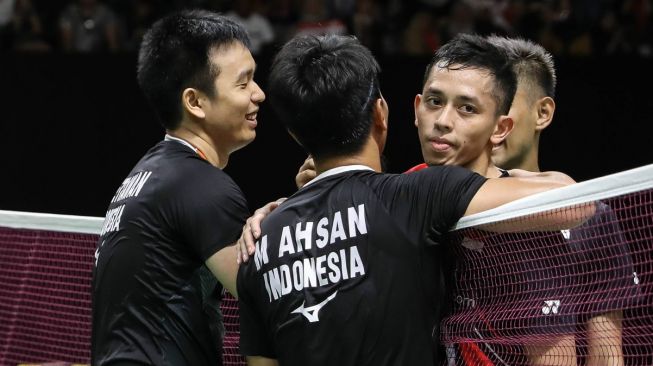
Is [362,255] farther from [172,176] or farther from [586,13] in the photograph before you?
[586,13]

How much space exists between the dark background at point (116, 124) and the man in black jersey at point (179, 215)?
18.4 ft

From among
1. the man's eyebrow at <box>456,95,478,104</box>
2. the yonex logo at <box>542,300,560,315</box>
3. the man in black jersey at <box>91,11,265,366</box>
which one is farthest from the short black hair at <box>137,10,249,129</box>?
the yonex logo at <box>542,300,560,315</box>

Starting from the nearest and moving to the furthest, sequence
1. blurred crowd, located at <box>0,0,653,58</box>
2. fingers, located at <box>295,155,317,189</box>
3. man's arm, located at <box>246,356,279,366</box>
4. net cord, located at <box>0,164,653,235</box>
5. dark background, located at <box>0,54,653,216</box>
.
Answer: net cord, located at <box>0,164,653,235</box>, man's arm, located at <box>246,356,279,366</box>, fingers, located at <box>295,155,317,189</box>, dark background, located at <box>0,54,653,216</box>, blurred crowd, located at <box>0,0,653,58</box>

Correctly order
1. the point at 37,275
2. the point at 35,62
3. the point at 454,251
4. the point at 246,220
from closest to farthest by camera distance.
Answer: the point at 454,251, the point at 246,220, the point at 37,275, the point at 35,62

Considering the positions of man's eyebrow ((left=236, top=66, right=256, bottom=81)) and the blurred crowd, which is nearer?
man's eyebrow ((left=236, top=66, right=256, bottom=81))

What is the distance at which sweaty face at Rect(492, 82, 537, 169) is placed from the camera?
3.49 metres

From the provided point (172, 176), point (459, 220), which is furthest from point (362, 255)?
point (172, 176)

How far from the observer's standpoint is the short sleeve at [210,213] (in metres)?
2.95

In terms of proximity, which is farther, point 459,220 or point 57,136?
point 57,136

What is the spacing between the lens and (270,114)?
9086 millimetres

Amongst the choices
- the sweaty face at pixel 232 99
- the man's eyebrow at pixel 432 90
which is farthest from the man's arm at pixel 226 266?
the man's eyebrow at pixel 432 90

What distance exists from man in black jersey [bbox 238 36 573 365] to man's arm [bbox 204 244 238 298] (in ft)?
0.54

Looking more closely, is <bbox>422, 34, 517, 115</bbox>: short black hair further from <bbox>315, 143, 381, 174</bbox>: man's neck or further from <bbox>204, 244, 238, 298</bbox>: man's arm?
<bbox>204, 244, 238, 298</bbox>: man's arm

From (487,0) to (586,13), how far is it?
975 millimetres
